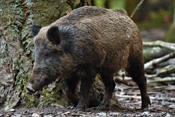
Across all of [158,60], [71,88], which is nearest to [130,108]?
[71,88]

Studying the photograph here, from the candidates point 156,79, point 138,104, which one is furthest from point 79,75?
point 156,79

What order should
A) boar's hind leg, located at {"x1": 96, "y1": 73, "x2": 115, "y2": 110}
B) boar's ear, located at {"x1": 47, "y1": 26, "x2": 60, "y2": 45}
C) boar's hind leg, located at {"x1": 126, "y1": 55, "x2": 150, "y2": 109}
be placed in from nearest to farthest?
1. boar's ear, located at {"x1": 47, "y1": 26, "x2": 60, "y2": 45}
2. boar's hind leg, located at {"x1": 96, "y1": 73, "x2": 115, "y2": 110}
3. boar's hind leg, located at {"x1": 126, "y1": 55, "x2": 150, "y2": 109}

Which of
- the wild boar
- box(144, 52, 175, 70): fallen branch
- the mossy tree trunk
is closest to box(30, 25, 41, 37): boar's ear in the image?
the wild boar

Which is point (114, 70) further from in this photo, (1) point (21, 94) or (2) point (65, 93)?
(1) point (21, 94)

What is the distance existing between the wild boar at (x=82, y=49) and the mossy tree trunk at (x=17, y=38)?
1.93ft

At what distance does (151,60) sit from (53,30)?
17.5 feet

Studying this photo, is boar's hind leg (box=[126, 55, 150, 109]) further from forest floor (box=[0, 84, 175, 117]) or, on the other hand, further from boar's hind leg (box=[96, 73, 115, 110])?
boar's hind leg (box=[96, 73, 115, 110])

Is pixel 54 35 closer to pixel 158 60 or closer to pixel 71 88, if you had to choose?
pixel 71 88

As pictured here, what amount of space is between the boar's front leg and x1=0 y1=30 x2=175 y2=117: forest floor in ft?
0.55

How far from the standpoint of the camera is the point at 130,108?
6.64 m

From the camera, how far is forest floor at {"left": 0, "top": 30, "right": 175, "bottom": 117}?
204 inches

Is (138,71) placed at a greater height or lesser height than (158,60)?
greater

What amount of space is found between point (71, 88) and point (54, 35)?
1.06 m

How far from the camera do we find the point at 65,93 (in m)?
5.81
